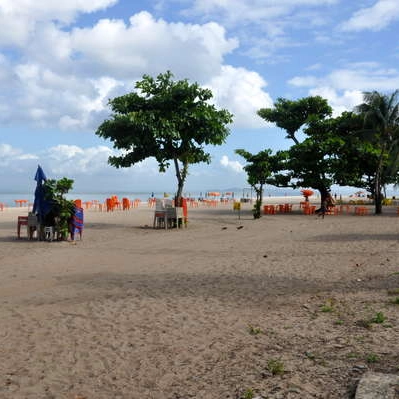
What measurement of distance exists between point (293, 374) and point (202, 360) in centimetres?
91

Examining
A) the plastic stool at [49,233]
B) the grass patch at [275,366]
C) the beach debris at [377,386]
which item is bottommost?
the grass patch at [275,366]

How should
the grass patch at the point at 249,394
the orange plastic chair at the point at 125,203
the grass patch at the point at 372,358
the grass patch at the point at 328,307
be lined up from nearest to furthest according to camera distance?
1. the grass patch at the point at 249,394
2. the grass patch at the point at 372,358
3. the grass patch at the point at 328,307
4. the orange plastic chair at the point at 125,203

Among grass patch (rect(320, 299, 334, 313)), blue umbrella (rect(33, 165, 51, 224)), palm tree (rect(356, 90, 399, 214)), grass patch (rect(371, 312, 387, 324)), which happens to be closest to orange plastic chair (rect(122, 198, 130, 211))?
palm tree (rect(356, 90, 399, 214))

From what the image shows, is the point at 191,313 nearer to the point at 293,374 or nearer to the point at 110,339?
the point at 110,339

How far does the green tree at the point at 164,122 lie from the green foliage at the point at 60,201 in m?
4.56

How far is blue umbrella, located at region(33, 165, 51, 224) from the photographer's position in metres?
13.7

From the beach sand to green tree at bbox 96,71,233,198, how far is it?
746cm

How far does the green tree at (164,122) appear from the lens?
17.7 meters

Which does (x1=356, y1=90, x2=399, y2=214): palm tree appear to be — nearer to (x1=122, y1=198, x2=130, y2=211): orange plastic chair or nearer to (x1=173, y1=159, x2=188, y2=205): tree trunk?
(x1=173, y1=159, x2=188, y2=205): tree trunk

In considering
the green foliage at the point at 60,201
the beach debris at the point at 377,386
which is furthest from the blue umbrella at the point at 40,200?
the beach debris at the point at 377,386

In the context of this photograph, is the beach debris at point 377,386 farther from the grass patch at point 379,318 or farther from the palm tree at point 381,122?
the palm tree at point 381,122

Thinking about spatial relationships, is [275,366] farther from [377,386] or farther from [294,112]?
[294,112]

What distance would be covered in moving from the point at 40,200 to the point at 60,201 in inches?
29.5

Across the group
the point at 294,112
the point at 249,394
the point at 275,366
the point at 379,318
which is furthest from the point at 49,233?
the point at 294,112
